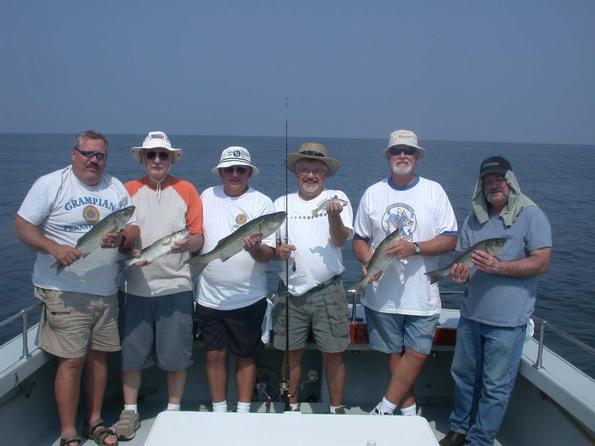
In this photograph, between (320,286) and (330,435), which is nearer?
(330,435)

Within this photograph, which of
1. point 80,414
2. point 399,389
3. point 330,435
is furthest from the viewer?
point 80,414

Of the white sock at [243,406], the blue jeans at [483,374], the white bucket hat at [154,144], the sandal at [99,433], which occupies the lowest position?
the sandal at [99,433]

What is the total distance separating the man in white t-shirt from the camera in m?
4.00

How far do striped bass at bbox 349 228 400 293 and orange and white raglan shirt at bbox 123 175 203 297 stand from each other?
1.40 m

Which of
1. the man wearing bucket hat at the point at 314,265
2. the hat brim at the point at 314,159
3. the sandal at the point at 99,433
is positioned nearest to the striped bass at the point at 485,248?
the man wearing bucket hat at the point at 314,265

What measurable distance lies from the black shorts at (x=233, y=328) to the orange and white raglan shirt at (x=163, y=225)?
1.01 ft

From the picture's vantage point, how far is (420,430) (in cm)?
233

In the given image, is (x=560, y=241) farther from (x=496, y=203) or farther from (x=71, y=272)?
(x=71, y=272)

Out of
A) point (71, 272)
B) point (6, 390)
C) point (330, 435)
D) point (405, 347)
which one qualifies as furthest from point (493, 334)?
point (6, 390)

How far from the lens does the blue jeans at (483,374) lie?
405 centimetres

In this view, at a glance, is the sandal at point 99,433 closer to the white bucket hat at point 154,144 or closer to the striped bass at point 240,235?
the striped bass at point 240,235

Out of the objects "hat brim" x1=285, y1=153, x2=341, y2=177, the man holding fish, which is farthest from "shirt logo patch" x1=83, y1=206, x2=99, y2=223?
"hat brim" x1=285, y1=153, x2=341, y2=177

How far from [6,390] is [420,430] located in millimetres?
3071

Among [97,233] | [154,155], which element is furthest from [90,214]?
[154,155]
